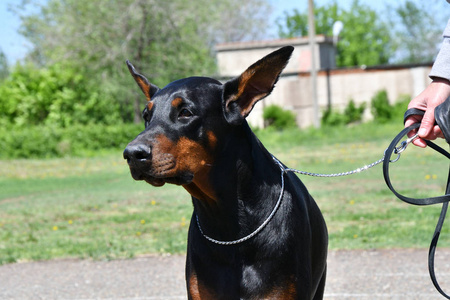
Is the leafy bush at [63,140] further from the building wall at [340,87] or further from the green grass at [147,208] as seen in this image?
the building wall at [340,87]

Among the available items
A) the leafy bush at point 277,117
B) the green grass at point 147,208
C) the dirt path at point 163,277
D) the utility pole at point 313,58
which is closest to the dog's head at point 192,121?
the dirt path at point 163,277

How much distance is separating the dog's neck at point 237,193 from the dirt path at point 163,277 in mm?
3037

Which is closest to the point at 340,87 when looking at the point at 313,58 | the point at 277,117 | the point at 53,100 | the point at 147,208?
the point at 313,58

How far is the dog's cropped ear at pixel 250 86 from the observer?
3.49 metres

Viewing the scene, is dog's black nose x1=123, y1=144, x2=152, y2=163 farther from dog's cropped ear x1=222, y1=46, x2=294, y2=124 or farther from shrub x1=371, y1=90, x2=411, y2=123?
shrub x1=371, y1=90, x2=411, y2=123

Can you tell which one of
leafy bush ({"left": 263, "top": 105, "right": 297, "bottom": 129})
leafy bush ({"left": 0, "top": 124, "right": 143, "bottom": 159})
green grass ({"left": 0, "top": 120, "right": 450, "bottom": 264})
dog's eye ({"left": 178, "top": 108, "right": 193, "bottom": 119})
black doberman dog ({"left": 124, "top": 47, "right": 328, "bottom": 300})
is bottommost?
leafy bush ({"left": 263, "top": 105, "right": 297, "bottom": 129})

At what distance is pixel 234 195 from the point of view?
3.61 meters

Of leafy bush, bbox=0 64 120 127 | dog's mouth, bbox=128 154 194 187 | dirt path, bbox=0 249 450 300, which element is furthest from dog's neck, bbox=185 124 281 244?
leafy bush, bbox=0 64 120 127

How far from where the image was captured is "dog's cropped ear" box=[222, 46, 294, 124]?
3.49m

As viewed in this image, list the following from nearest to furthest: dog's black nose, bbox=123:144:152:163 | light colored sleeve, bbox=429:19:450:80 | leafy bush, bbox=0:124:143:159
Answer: dog's black nose, bbox=123:144:152:163
light colored sleeve, bbox=429:19:450:80
leafy bush, bbox=0:124:143:159

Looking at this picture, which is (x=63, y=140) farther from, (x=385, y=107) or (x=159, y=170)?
(x=159, y=170)

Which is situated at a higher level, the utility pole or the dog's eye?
the dog's eye

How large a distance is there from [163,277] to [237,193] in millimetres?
4011

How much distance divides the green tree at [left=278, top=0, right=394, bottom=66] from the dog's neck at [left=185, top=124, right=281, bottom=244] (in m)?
67.6
